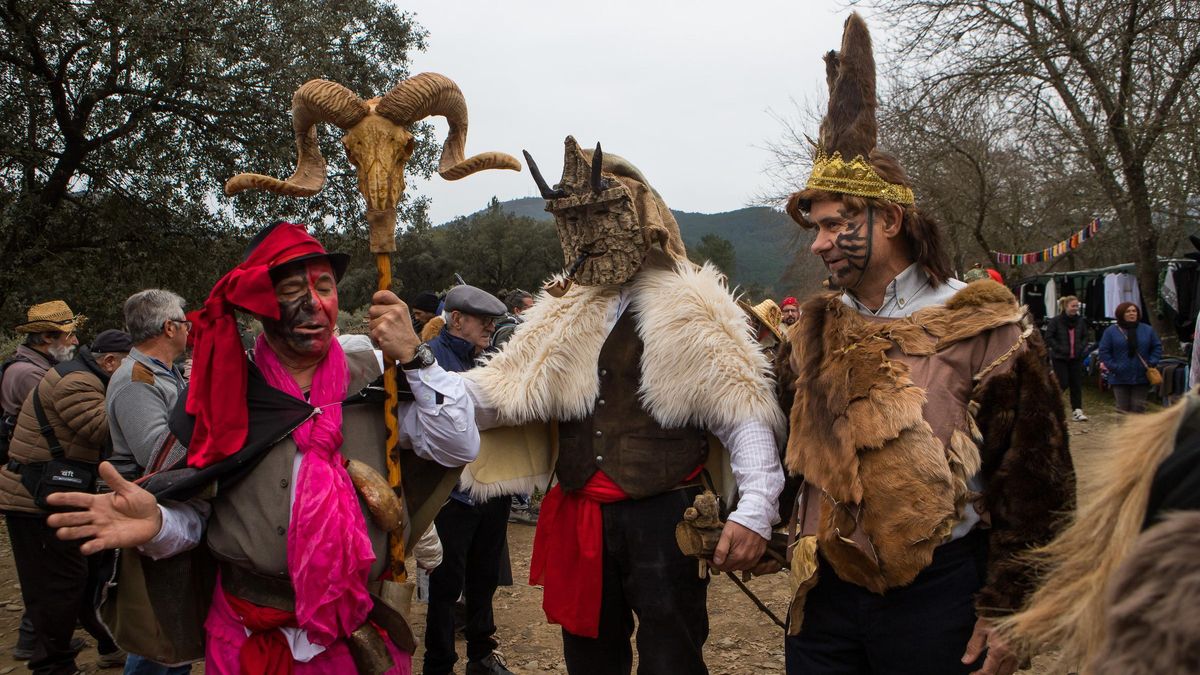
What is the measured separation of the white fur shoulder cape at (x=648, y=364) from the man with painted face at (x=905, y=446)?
0.36 meters

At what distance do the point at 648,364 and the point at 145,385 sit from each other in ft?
8.18

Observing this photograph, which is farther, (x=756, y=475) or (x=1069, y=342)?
(x=1069, y=342)

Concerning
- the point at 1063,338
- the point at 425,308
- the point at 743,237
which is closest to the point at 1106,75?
the point at 1063,338

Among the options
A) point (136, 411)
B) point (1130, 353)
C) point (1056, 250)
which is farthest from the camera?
point (1056, 250)

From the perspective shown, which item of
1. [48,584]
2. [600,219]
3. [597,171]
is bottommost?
[48,584]

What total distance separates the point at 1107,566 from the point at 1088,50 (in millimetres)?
13131

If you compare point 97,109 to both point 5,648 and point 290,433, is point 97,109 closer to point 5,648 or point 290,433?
point 5,648

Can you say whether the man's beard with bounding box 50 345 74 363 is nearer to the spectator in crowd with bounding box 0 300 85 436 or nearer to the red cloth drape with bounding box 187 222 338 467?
the spectator in crowd with bounding box 0 300 85 436

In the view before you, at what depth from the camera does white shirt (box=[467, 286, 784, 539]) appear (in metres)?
2.59

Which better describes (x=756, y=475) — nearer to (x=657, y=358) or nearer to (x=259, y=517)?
(x=657, y=358)

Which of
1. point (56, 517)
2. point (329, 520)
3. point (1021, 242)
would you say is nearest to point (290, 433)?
point (329, 520)

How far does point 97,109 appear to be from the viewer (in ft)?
29.8

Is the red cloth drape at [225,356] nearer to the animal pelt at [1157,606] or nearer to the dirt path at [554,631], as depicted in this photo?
the animal pelt at [1157,606]

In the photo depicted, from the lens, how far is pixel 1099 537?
1077 millimetres
